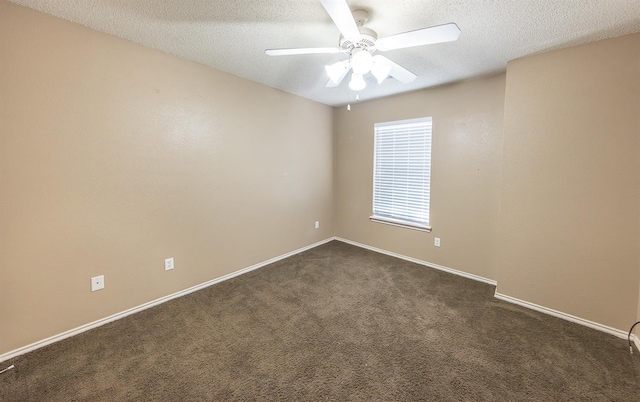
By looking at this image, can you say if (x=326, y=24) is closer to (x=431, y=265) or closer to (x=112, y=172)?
(x=112, y=172)

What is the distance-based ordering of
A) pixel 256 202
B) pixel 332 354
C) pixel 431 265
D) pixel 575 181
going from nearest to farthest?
pixel 332 354 < pixel 575 181 < pixel 256 202 < pixel 431 265

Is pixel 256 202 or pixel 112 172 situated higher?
pixel 112 172

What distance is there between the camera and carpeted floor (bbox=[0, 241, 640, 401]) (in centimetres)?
152

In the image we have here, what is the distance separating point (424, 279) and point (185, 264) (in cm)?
266

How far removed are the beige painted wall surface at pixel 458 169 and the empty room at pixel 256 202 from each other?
1.0 inches

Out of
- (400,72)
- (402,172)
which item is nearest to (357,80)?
(400,72)

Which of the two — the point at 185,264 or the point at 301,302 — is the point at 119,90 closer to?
the point at 185,264

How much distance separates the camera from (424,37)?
4.91 ft

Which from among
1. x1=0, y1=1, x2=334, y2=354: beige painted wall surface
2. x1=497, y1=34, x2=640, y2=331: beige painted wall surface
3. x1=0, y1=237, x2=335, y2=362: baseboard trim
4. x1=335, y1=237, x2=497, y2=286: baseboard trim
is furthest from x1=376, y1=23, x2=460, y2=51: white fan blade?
x1=0, y1=237, x2=335, y2=362: baseboard trim

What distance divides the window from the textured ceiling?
1.07 m

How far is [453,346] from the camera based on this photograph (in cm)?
190

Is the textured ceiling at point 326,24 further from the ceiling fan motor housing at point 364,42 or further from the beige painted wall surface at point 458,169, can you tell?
the beige painted wall surface at point 458,169

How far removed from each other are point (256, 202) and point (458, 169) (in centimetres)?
252

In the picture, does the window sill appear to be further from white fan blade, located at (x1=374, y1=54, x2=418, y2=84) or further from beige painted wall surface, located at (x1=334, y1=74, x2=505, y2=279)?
white fan blade, located at (x1=374, y1=54, x2=418, y2=84)
